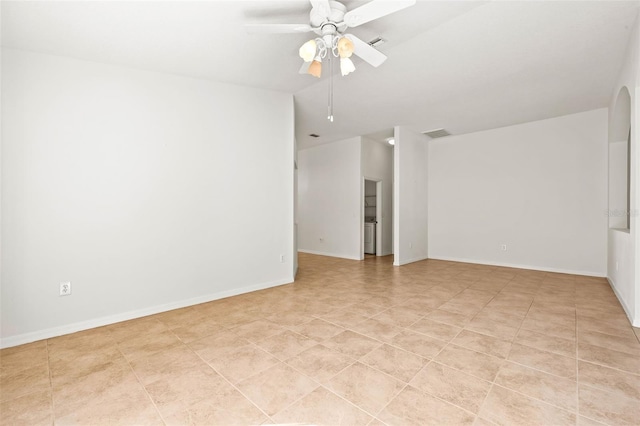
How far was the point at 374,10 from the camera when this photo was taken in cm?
203

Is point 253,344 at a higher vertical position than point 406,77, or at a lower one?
lower

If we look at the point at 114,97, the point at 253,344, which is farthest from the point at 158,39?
the point at 253,344

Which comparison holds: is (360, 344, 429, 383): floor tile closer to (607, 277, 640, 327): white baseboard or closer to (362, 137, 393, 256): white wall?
(607, 277, 640, 327): white baseboard

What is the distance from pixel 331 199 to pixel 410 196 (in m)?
1.95

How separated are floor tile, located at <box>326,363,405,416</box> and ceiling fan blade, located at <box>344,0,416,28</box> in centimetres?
244


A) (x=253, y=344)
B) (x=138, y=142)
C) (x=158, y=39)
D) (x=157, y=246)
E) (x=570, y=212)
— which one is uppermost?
(x=158, y=39)

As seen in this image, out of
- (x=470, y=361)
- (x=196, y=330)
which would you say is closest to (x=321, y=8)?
(x=470, y=361)

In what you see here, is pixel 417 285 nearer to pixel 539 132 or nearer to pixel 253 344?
pixel 253 344

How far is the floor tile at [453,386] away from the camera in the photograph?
1665mm

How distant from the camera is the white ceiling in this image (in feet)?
7.85

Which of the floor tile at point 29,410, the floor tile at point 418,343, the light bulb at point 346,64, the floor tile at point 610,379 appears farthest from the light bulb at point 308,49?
the floor tile at point 610,379

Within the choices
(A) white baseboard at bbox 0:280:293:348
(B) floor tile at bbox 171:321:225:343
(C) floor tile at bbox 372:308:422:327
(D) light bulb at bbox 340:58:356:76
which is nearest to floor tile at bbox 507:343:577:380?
(C) floor tile at bbox 372:308:422:327

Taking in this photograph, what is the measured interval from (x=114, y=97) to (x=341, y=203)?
16.2ft

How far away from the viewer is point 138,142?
3186mm
